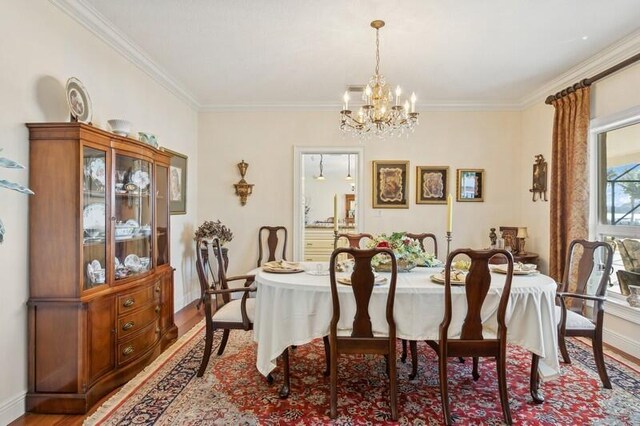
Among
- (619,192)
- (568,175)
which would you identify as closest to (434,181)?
(568,175)

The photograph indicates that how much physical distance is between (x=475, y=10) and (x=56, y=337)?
11.8ft

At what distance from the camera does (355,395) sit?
7.96 feet

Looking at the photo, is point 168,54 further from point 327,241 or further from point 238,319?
point 327,241

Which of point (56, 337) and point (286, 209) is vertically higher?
point (286, 209)

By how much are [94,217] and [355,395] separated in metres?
2.14

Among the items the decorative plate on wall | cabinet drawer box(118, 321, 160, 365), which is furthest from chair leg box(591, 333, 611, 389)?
the decorative plate on wall

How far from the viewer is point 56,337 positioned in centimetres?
220

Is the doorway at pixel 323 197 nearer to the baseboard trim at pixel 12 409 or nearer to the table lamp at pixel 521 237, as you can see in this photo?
the table lamp at pixel 521 237

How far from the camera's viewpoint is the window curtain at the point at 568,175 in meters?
3.57

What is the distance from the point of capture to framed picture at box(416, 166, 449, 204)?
4.97 metres

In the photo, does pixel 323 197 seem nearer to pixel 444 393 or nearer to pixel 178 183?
pixel 178 183

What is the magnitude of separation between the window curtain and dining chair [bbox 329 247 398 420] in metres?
2.63

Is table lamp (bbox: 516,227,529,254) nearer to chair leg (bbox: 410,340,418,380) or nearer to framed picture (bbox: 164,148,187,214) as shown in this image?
chair leg (bbox: 410,340,418,380)

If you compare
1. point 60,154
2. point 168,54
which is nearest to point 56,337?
point 60,154
